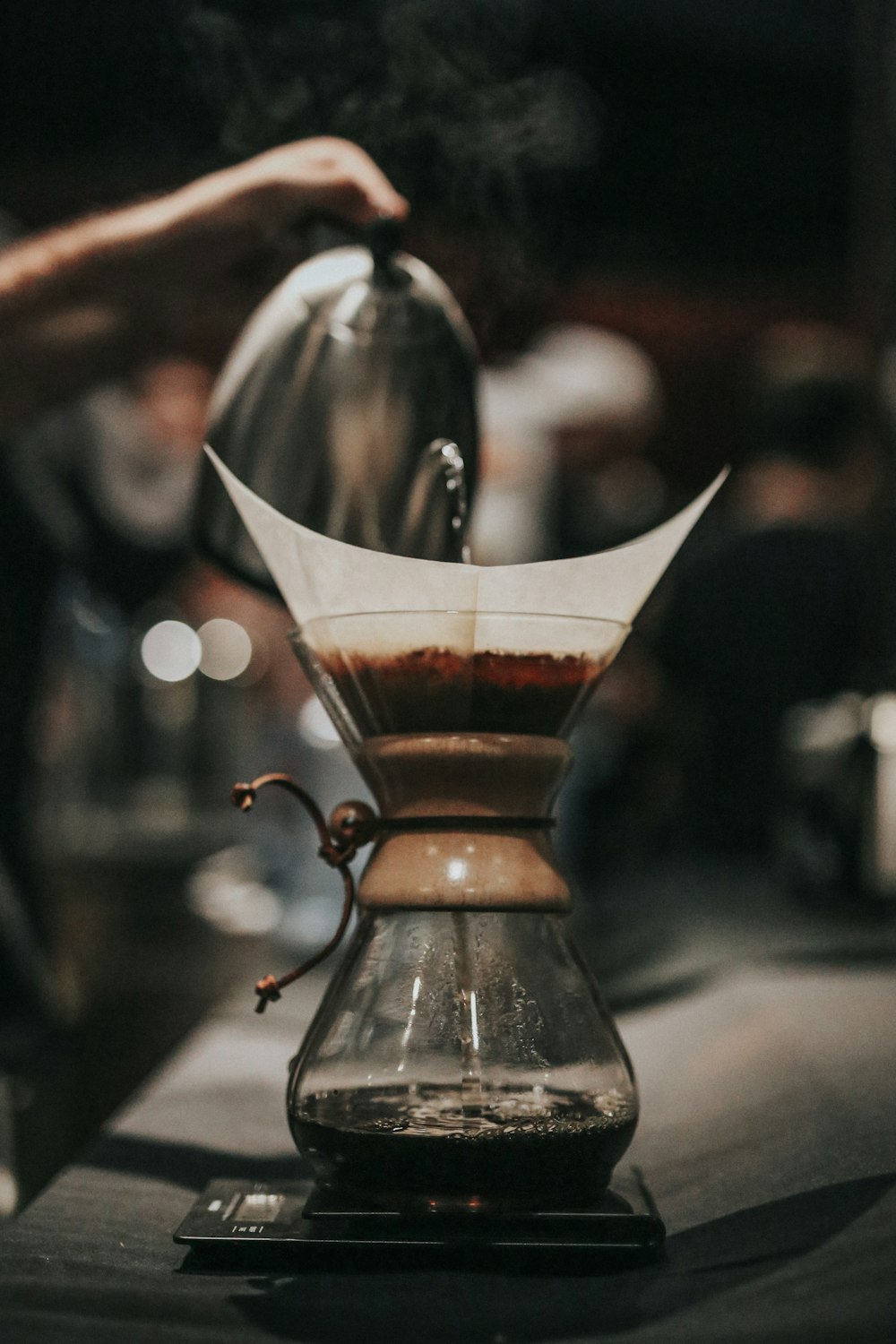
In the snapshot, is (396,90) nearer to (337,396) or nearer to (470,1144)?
(337,396)

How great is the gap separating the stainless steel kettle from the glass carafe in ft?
0.61

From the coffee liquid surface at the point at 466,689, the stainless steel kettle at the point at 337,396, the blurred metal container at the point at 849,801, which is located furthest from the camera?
the blurred metal container at the point at 849,801

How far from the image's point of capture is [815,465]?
212 cm

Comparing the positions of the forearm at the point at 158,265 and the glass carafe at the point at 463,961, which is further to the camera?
the forearm at the point at 158,265

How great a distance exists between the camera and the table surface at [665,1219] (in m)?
0.38

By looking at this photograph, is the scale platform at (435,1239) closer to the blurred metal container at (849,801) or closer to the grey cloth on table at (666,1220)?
the grey cloth on table at (666,1220)

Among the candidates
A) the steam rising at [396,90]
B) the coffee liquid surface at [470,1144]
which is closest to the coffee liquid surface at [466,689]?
the coffee liquid surface at [470,1144]

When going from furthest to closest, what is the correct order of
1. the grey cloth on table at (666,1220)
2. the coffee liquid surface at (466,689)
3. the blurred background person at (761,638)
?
the blurred background person at (761,638), the coffee liquid surface at (466,689), the grey cloth on table at (666,1220)

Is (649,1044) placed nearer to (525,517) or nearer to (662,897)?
(662,897)

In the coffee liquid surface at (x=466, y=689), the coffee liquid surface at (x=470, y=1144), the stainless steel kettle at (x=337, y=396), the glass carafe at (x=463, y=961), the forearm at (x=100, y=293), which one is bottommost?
the coffee liquid surface at (x=470, y=1144)

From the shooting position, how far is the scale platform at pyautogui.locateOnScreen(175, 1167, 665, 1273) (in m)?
0.43

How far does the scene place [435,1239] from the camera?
1.41ft

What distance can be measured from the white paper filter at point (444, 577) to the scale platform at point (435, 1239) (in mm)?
188

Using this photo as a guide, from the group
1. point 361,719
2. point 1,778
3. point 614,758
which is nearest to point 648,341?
point 614,758
